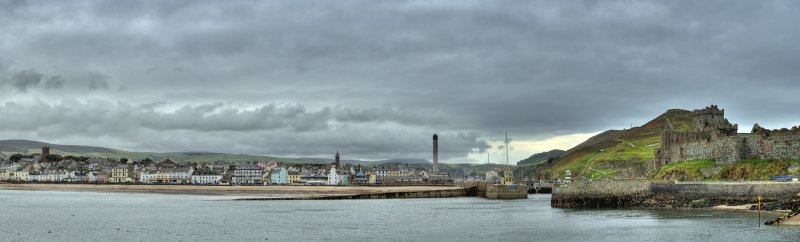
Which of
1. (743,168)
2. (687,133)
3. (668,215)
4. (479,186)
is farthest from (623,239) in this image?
(479,186)

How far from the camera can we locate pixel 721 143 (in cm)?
9656

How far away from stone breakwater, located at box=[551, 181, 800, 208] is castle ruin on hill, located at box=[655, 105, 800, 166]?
534 inches

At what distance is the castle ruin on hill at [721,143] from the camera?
286 feet

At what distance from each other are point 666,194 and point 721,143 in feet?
62.3

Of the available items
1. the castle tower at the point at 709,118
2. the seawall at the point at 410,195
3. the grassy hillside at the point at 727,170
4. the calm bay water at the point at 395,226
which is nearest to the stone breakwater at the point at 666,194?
the calm bay water at the point at 395,226

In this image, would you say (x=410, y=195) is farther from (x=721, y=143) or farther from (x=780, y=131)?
(x=780, y=131)

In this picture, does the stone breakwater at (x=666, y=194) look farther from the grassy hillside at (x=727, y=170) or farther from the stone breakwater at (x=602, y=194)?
the grassy hillside at (x=727, y=170)

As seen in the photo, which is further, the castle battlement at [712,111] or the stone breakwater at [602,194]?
the castle battlement at [712,111]

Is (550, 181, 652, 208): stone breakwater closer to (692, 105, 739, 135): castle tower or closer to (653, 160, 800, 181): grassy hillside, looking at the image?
(653, 160, 800, 181): grassy hillside

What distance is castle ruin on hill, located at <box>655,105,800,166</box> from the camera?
286ft

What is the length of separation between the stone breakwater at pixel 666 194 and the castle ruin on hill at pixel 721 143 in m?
13.6

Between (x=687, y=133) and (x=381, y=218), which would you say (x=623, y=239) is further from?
(x=687, y=133)

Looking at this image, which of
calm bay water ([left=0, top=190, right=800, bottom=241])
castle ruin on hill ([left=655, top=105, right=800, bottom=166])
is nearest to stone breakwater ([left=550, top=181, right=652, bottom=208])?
calm bay water ([left=0, top=190, right=800, bottom=241])

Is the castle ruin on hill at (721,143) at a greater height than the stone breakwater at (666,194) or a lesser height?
greater
